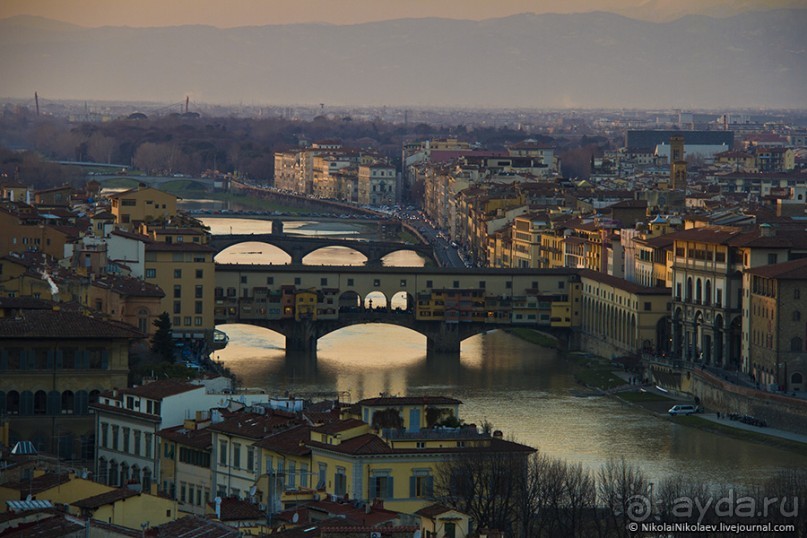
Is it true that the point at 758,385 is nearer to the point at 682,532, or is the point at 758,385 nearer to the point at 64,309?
the point at 64,309

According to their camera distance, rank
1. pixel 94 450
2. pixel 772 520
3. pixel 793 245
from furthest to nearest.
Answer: pixel 793 245 < pixel 94 450 < pixel 772 520

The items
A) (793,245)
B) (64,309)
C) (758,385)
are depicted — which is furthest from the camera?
(793,245)

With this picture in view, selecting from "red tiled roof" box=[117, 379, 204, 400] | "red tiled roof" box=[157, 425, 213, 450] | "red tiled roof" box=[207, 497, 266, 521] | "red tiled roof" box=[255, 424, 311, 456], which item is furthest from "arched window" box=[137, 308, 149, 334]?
"red tiled roof" box=[207, 497, 266, 521]

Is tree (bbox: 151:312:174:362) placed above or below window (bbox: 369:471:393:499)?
below

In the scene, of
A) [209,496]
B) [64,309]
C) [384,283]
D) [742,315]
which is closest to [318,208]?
[384,283]
